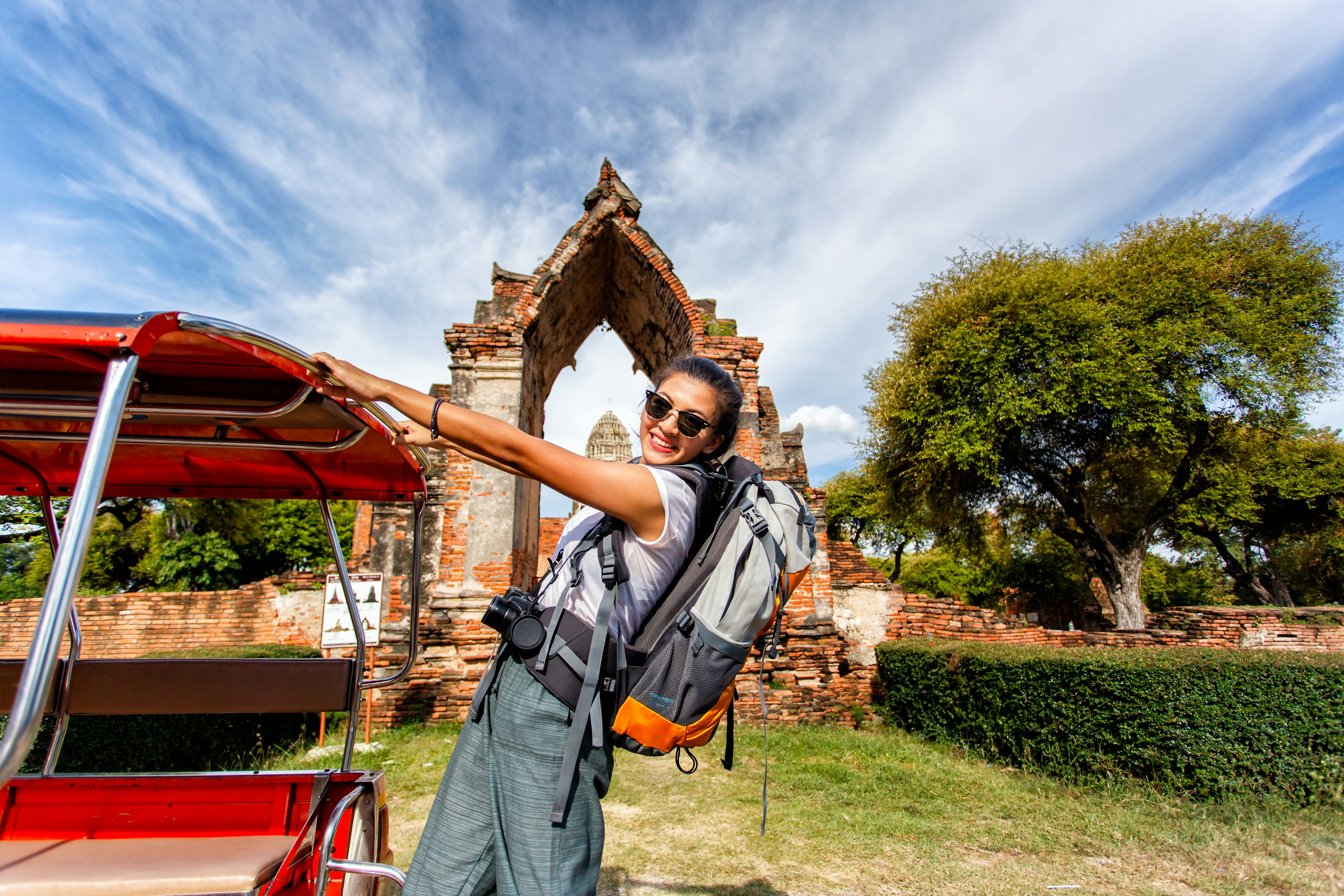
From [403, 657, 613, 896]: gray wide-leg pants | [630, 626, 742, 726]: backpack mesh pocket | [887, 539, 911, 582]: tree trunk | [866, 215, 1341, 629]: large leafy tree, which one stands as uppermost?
[866, 215, 1341, 629]: large leafy tree

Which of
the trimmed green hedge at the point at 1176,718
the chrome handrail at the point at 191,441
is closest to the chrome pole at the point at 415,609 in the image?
the chrome handrail at the point at 191,441

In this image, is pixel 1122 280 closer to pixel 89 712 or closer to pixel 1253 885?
pixel 1253 885

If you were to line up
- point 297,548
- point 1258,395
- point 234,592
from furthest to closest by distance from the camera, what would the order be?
point 297,548 < point 234,592 < point 1258,395

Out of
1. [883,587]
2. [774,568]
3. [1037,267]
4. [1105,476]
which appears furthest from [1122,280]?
[774,568]

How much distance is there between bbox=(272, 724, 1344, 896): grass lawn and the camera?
13.5 ft

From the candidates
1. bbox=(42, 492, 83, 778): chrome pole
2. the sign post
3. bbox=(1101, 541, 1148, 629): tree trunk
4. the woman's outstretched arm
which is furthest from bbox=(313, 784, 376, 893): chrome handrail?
bbox=(1101, 541, 1148, 629): tree trunk

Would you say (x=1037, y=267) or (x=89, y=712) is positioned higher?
(x=1037, y=267)

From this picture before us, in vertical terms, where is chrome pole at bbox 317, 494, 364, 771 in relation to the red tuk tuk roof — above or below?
below

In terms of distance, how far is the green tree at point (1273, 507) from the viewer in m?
16.9

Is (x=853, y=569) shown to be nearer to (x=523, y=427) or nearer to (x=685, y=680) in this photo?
(x=523, y=427)

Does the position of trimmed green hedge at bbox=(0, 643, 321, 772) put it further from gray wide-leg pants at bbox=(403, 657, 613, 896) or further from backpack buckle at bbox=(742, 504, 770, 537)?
backpack buckle at bbox=(742, 504, 770, 537)

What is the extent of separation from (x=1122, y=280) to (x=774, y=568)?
60.5ft

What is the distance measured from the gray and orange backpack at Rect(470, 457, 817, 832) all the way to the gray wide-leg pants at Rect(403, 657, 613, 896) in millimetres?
44

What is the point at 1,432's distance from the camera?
106 inches
